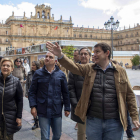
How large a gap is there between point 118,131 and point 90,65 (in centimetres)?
92

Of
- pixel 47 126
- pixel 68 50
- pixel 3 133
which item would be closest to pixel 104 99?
pixel 47 126

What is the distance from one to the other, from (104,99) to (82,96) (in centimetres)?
30

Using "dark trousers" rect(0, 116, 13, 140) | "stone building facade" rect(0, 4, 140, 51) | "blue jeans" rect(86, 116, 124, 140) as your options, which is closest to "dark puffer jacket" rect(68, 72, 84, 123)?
"blue jeans" rect(86, 116, 124, 140)

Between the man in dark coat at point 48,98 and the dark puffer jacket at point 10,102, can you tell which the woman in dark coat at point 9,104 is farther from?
the man in dark coat at point 48,98

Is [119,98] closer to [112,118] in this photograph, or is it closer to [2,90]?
[112,118]

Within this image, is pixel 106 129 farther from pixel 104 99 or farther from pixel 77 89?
pixel 77 89

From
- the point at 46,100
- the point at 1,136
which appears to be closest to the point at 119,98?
the point at 46,100

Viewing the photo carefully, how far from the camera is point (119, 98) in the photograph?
7.71 feet

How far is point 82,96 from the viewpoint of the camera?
97.2 inches

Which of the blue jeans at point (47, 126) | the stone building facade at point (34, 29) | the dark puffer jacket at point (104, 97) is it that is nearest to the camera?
the dark puffer jacket at point (104, 97)

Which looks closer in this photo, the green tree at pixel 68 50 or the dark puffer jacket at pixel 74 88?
the dark puffer jacket at pixel 74 88

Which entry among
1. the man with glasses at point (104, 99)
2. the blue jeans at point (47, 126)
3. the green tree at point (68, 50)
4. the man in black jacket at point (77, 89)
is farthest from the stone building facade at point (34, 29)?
the man with glasses at point (104, 99)

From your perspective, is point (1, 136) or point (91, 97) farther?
point (1, 136)

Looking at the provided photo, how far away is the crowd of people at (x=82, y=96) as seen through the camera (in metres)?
2.36
